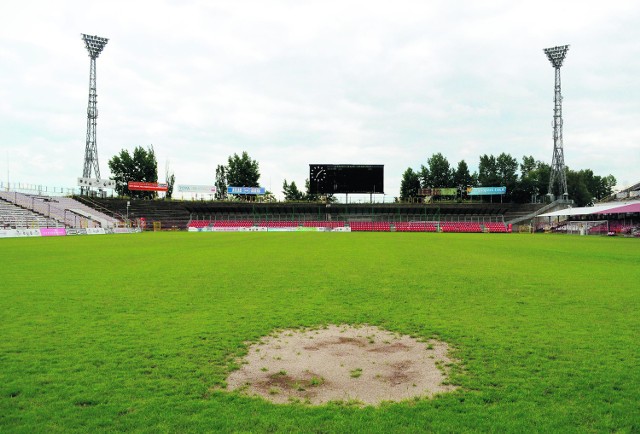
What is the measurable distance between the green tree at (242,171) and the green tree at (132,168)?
1869cm

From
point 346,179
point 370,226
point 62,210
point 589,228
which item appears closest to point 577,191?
point 589,228

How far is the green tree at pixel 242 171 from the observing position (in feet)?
342

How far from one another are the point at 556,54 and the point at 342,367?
82.1m

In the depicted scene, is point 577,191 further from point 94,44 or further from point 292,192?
point 94,44

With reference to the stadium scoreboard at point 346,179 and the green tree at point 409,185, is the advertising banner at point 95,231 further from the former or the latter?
the green tree at point 409,185

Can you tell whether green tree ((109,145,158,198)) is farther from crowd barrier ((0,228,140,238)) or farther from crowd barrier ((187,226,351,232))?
crowd barrier ((0,228,140,238))

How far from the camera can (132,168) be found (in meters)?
94.8

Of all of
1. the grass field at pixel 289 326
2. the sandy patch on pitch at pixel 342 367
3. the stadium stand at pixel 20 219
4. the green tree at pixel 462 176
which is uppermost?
the green tree at pixel 462 176

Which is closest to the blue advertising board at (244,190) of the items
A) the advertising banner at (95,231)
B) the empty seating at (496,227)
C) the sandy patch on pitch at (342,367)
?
the advertising banner at (95,231)

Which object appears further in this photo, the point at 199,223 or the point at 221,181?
the point at 221,181

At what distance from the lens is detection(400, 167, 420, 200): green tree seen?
10929 centimetres

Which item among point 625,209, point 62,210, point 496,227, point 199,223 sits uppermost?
point 62,210

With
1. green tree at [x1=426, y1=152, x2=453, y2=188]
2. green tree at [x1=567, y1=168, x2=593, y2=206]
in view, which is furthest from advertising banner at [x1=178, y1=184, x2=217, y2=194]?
green tree at [x1=567, y1=168, x2=593, y2=206]

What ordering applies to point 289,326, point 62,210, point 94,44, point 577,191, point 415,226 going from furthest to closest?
1. point 577,191
2. point 415,226
3. point 94,44
4. point 62,210
5. point 289,326
